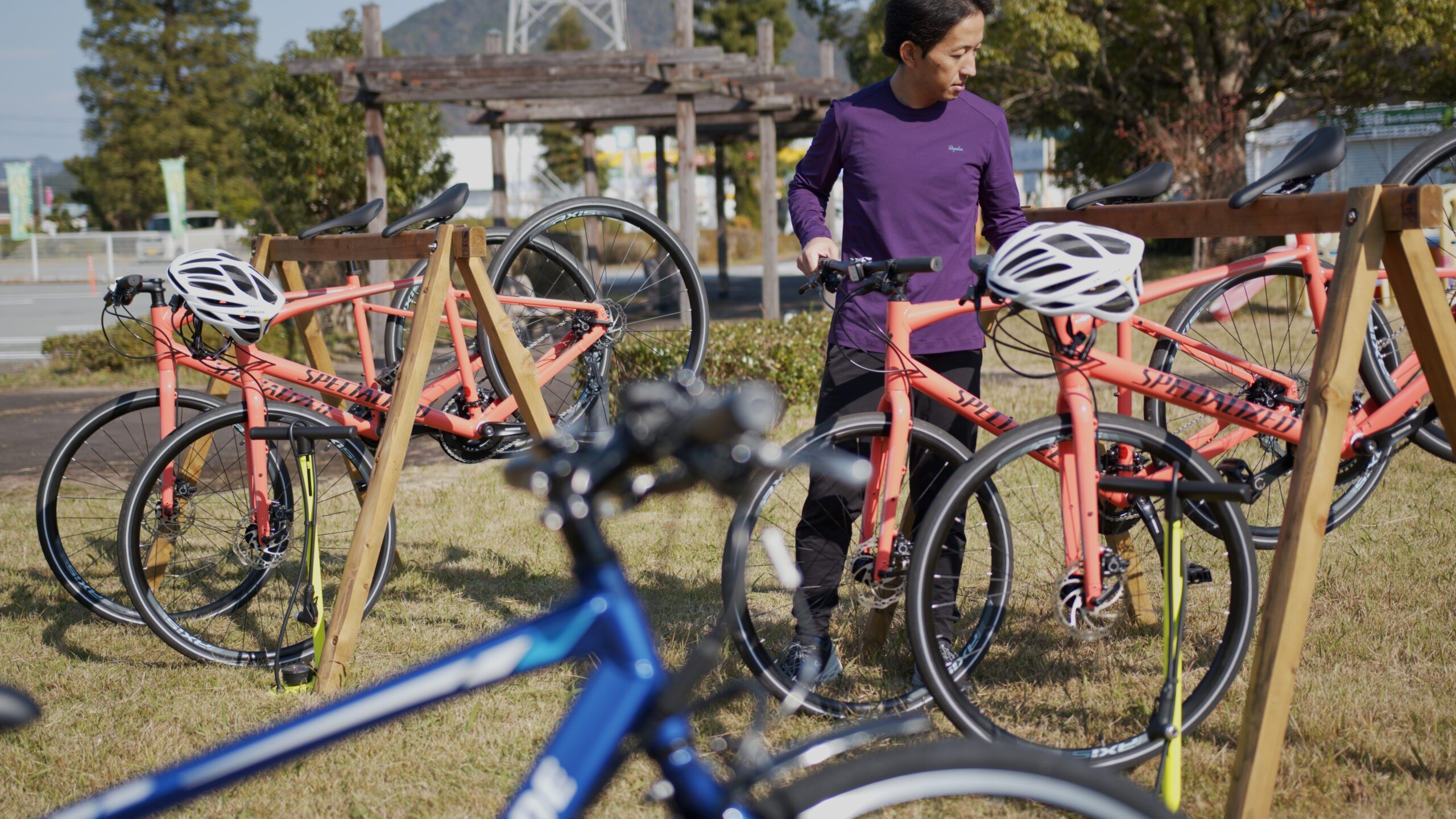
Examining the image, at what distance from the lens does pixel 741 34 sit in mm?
44250

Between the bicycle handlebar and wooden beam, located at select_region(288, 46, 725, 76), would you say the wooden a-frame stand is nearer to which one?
the bicycle handlebar

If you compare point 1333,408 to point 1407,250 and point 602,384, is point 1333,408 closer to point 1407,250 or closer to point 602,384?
point 1407,250

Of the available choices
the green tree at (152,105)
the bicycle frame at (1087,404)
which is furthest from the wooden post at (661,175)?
the green tree at (152,105)

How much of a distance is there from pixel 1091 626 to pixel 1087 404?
553 millimetres

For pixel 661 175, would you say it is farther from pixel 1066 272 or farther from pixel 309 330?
pixel 1066 272

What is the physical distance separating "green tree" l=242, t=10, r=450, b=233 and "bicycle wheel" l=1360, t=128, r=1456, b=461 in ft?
40.0

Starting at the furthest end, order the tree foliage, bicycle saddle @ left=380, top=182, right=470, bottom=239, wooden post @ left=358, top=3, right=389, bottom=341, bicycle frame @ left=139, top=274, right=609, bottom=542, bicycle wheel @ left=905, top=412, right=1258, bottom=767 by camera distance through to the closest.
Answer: the tree foliage → wooden post @ left=358, top=3, right=389, bottom=341 → bicycle saddle @ left=380, top=182, right=470, bottom=239 → bicycle frame @ left=139, top=274, right=609, bottom=542 → bicycle wheel @ left=905, top=412, right=1258, bottom=767

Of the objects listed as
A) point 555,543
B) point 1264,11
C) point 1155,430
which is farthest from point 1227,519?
point 1264,11

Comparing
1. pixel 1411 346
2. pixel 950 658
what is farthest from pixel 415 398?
pixel 1411 346

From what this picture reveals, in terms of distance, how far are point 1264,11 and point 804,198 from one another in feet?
48.7

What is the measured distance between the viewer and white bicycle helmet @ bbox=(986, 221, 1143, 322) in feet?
8.50

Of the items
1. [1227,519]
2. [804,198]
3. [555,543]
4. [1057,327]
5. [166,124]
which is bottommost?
[555,543]

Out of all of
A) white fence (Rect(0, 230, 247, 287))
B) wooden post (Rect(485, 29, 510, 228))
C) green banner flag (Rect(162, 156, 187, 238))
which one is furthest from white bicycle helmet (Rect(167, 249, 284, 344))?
white fence (Rect(0, 230, 247, 287))

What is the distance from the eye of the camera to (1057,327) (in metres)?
Answer: 2.81
